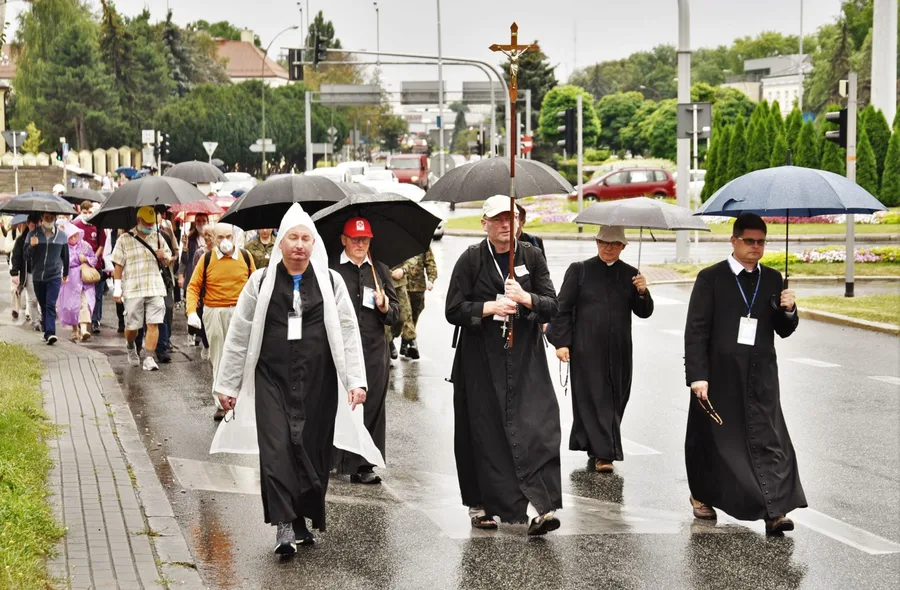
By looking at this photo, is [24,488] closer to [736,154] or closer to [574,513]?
[574,513]

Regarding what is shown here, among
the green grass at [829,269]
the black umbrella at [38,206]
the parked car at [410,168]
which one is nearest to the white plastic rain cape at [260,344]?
the black umbrella at [38,206]

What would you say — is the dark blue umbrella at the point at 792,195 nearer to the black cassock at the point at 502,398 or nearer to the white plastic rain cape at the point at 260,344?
the black cassock at the point at 502,398

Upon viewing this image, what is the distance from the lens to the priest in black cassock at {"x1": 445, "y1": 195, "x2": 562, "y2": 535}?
7.42 metres

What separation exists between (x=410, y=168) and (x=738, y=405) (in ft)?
182

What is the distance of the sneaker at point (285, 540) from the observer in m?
6.93

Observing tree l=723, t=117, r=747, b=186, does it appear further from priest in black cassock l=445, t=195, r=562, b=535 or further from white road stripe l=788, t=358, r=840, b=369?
priest in black cassock l=445, t=195, r=562, b=535

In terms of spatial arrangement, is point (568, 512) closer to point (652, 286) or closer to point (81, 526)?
point (81, 526)

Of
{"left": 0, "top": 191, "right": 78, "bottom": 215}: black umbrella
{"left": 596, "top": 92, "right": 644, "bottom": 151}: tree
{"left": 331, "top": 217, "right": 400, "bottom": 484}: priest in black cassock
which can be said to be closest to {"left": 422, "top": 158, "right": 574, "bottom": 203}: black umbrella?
{"left": 331, "top": 217, "right": 400, "bottom": 484}: priest in black cassock

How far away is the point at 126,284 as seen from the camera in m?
14.3

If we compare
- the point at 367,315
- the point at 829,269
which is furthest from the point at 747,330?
the point at 829,269

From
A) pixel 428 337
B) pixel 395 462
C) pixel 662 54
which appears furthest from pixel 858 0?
pixel 395 462

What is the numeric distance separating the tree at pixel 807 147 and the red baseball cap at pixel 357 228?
3346 centimetres

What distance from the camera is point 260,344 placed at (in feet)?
22.9

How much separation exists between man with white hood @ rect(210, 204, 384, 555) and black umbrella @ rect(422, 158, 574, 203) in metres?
1.89
